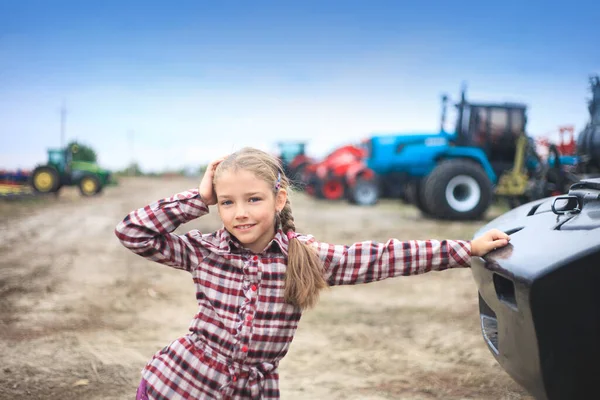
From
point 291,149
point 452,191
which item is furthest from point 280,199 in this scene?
point 291,149

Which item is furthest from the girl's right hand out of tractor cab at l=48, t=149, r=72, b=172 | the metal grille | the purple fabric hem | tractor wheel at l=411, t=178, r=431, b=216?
tractor cab at l=48, t=149, r=72, b=172

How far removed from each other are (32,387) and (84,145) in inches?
918

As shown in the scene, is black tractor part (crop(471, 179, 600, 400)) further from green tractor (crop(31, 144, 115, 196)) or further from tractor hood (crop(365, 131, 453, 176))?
green tractor (crop(31, 144, 115, 196))

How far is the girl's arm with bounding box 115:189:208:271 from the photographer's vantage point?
6.04ft

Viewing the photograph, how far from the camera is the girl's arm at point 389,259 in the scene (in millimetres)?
1841

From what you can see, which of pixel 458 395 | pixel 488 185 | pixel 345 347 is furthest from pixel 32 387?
pixel 488 185

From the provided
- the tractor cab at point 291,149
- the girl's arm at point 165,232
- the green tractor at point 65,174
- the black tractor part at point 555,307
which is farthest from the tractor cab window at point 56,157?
the black tractor part at point 555,307

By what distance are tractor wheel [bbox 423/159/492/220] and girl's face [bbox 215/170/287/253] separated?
7589 millimetres

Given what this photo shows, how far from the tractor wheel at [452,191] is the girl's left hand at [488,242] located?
747 cm

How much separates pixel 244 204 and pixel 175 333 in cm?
205

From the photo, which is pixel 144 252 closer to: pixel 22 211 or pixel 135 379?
pixel 135 379

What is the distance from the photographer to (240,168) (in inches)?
71.3

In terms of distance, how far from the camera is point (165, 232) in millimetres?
1875

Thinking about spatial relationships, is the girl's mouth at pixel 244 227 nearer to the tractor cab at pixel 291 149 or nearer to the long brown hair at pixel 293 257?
the long brown hair at pixel 293 257
